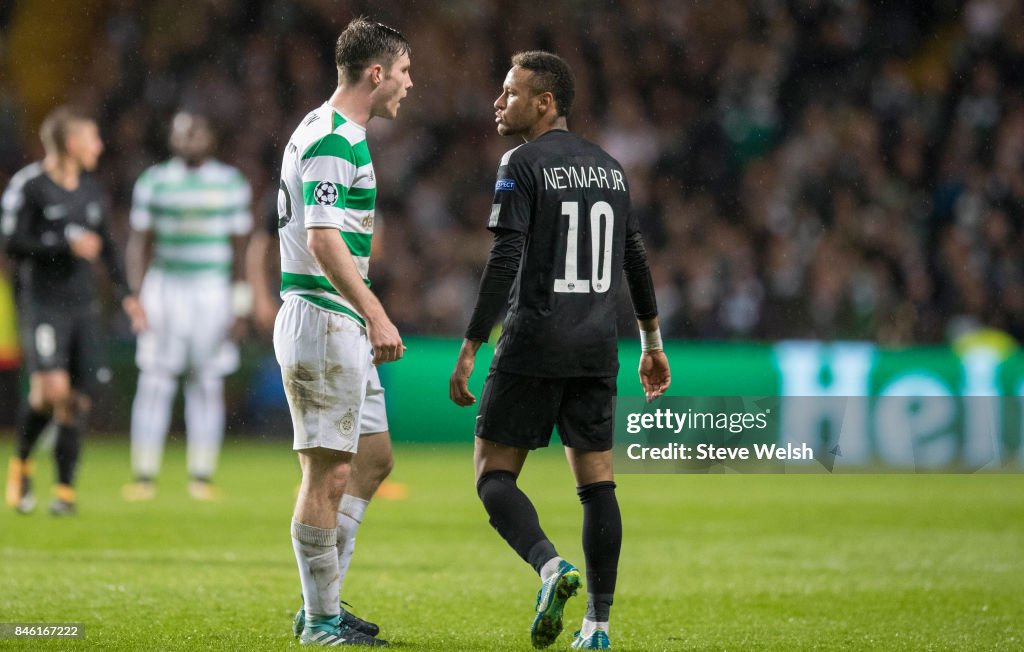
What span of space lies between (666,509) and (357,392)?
Result: 535 centimetres

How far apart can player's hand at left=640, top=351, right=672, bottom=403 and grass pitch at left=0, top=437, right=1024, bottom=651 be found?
843 mm

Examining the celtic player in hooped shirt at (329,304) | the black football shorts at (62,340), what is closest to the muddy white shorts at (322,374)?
the celtic player in hooped shirt at (329,304)

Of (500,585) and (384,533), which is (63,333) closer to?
(384,533)

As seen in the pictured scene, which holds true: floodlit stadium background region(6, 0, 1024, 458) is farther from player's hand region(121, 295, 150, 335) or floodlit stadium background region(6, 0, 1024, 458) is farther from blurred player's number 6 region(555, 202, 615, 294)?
blurred player's number 6 region(555, 202, 615, 294)

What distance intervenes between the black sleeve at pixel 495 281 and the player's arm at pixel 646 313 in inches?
19.0

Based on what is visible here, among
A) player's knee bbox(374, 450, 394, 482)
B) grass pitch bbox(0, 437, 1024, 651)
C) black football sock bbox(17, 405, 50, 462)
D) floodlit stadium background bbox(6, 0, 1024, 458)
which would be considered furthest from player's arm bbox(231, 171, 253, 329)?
player's knee bbox(374, 450, 394, 482)

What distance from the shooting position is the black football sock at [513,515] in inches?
175

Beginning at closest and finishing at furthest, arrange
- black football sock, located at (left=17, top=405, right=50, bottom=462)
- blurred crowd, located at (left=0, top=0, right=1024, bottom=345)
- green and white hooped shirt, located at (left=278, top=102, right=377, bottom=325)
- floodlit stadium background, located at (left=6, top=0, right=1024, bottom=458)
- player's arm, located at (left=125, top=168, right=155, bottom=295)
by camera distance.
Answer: green and white hooped shirt, located at (left=278, top=102, right=377, bottom=325) → black football sock, located at (left=17, top=405, right=50, bottom=462) → player's arm, located at (left=125, top=168, right=155, bottom=295) → floodlit stadium background, located at (left=6, top=0, right=1024, bottom=458) → blurred crowd, located at (left=0, top=0, right=1024, bottom=345)

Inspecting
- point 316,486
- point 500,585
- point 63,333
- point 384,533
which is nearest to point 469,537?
point 384,533

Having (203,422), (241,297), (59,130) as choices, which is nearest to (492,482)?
(59,130)

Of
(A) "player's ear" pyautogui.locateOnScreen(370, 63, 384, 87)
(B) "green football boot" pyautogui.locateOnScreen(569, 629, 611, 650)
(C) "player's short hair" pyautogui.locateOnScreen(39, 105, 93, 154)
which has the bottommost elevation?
(B) "green football boot" pyautogui.locateOnScreen(569, 629, 611, 650)

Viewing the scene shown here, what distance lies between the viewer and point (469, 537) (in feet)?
26.1

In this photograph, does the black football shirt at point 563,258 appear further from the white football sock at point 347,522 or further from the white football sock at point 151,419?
the white football sock at point 151,419

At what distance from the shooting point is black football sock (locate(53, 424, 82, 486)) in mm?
8570
